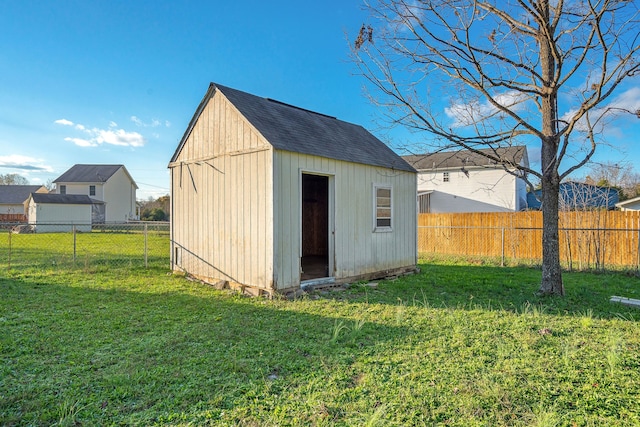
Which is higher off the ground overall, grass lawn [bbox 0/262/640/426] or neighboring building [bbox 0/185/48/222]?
neighboring building [bbox 0/185/48/222]

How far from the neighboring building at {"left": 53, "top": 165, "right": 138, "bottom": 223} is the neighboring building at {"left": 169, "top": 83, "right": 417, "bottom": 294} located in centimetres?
2931

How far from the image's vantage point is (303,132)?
295 inches

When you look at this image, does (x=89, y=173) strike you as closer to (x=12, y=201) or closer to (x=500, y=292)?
(x=12, y=201)

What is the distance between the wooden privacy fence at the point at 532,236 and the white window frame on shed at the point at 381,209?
468 centimetres

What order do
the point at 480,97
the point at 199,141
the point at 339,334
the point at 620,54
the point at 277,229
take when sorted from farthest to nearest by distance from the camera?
the point at 199,141, the point at 480,97, the point at 277,229, the point at 620,54, the point at 339,334

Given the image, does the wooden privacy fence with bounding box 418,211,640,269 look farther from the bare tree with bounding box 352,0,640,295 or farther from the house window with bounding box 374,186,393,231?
the house window with bounding box 374,186,393,231

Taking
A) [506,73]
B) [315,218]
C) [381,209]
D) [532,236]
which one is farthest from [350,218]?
[532,236]

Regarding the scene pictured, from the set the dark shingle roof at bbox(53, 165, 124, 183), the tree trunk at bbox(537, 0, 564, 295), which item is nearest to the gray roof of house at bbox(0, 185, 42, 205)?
the dark shingle roof at bbox(53, 165, 124, 183)

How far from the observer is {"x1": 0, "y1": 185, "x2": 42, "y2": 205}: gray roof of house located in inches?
1423

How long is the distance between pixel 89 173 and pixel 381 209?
35484 millimetres

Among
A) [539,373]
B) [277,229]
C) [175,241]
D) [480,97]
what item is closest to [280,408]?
[539,373]

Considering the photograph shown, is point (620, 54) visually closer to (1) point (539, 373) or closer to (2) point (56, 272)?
(1) point (539, 373)

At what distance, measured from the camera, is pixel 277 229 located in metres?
6.18

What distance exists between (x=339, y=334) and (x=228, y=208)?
3.83 metres
